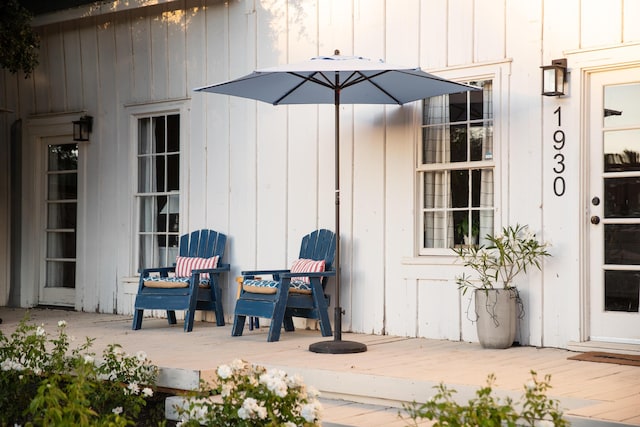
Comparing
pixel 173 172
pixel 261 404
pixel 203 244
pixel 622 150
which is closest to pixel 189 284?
pixel 203 244

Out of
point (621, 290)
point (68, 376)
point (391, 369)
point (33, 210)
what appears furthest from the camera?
point (33, 210)

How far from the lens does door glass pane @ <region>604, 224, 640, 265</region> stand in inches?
242

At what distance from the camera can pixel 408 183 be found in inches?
282

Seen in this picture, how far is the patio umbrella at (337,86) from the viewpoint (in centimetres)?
607

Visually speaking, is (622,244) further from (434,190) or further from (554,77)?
(434,190)

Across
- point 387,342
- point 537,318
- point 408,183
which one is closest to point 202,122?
point 408,183

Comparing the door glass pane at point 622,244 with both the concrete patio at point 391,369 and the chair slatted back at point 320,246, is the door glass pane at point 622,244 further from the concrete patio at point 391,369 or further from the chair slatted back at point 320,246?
the chair slatted back at point 320,246

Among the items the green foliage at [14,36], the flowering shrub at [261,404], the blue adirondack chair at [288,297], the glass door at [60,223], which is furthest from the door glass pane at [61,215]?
the flowering shrub at [261,404]

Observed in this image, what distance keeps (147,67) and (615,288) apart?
4841mm

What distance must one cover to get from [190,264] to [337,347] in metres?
2.31

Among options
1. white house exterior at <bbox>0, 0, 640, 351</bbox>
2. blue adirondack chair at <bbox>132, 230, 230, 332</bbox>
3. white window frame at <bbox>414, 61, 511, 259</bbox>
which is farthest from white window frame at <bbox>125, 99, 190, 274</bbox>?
white window frame at <bbox>414, 61, 511, 259</bbox>

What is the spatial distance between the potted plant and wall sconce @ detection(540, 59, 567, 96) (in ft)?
3.11

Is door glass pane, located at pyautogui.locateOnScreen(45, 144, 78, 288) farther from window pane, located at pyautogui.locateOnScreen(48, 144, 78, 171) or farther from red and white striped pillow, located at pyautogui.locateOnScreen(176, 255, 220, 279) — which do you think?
red and white striped pillow, located at pyautogui.locateOnScreen(176, 255, 220, 279)

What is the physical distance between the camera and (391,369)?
5.41 meters
